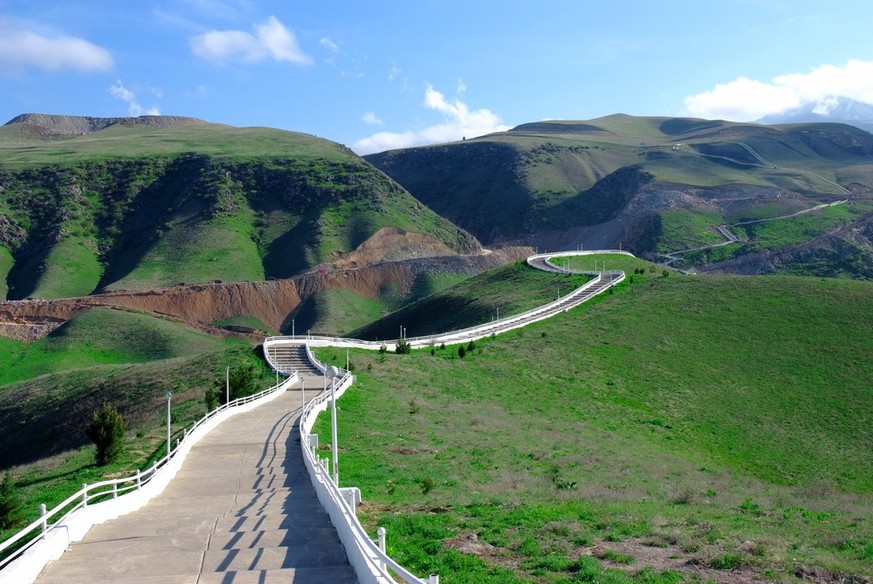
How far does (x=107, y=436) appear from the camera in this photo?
2928 cm

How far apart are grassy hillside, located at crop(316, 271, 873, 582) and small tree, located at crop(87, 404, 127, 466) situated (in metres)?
7.74

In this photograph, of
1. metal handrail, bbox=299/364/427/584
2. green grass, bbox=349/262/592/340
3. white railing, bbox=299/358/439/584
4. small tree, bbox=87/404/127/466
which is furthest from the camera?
green grass, bbox=349/262/592/340

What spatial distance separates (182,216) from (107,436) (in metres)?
124

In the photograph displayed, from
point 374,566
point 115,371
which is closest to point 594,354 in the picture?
point 115,371

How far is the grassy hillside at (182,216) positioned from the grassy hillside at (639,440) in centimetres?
7458

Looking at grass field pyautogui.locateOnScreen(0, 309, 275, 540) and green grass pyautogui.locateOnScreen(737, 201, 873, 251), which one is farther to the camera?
green grass pyautogui.locateOnScreen(737, 201, 873, 251)

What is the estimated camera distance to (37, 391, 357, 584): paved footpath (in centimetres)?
1286

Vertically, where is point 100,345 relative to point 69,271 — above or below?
below

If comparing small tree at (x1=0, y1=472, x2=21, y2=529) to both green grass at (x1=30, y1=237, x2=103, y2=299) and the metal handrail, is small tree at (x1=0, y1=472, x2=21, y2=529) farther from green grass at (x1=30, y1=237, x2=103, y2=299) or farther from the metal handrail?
green grass at (x1=30, y1=237, x2=103, y2=299)

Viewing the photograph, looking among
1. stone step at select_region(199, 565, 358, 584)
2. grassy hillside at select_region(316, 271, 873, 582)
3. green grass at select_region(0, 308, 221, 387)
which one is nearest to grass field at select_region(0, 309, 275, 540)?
green grass at select_region(0, 308, 221, 387)

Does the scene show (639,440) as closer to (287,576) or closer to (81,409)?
(287,576)

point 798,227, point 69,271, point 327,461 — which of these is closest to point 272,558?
point 327,461

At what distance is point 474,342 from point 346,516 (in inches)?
1726

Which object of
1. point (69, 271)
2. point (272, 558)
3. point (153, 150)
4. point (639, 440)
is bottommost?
point (639, 440)
